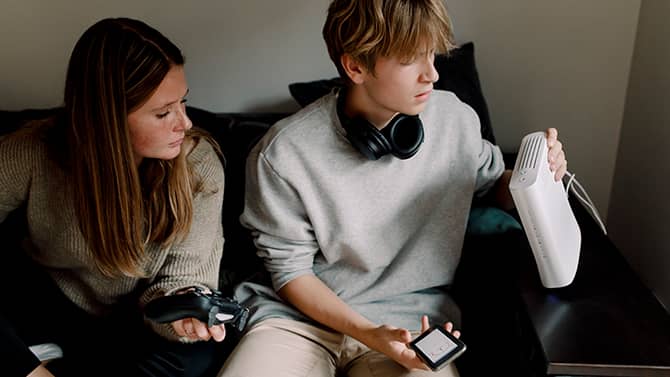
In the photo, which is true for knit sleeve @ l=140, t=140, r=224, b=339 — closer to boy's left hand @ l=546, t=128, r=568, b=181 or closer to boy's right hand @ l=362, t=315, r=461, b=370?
boy's right hand @ l=362, t=315, r=461, b=370

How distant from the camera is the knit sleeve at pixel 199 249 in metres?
1.28

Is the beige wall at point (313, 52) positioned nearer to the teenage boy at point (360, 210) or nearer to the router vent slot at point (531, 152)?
the teenage boy at point (360, 210)

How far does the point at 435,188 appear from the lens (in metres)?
1.33

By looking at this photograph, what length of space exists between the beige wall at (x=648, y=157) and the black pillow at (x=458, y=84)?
1.33 ft

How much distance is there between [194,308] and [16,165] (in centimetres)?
44

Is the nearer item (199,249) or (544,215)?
(544,215)

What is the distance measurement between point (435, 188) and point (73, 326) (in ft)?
2.50

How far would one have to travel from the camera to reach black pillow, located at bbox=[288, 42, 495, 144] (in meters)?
1.57

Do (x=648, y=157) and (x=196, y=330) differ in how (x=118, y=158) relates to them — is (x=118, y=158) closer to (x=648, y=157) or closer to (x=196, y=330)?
(x=196, y=330)

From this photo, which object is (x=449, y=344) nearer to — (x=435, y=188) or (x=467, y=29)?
(x=435, y=188)

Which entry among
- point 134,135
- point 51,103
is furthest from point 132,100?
point 51,103

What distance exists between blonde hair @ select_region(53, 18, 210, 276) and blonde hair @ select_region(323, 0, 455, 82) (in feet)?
1.03

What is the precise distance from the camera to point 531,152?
3.85 feet

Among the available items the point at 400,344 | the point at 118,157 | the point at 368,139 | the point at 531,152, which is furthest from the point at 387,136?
the point at 118,157
